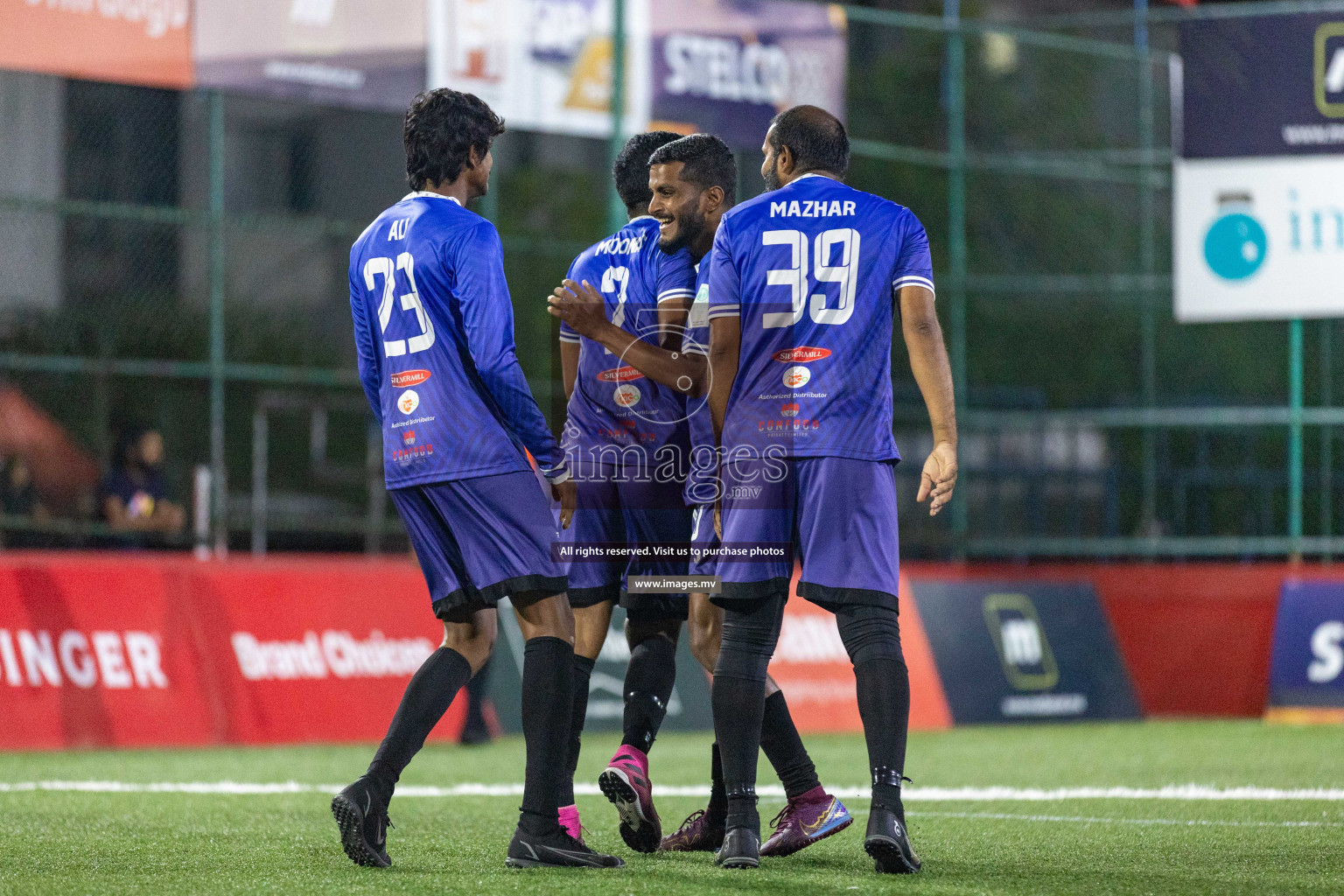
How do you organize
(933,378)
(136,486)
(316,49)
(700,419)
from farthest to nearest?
(136,486), (316,49), (700,419), (933,378)

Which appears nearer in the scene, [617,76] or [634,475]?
[634,475]

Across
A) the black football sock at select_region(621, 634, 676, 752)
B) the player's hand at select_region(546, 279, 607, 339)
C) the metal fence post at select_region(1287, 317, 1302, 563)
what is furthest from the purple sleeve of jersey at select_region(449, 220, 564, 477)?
the metal fence post at select_region(1287, 317, 1302, 563)

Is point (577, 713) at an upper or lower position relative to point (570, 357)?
lower

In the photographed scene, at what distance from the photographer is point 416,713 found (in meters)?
5.27

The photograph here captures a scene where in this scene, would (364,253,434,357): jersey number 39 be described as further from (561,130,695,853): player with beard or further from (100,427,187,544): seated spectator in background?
(100,427,187,544): seated spectator in background

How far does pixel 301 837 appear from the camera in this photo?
6.05 m

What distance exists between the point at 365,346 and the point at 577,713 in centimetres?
139

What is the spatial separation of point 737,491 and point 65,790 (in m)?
3.97

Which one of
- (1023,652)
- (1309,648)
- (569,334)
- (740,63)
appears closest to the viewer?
(569,334)

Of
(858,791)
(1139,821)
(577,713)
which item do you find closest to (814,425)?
(577,713)

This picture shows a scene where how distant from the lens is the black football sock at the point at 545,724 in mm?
5133

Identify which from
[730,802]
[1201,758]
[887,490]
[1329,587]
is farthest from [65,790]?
[1329,587]

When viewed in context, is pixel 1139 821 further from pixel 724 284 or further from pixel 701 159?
pixel 701 159

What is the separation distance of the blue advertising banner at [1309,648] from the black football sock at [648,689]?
8.59 metres
